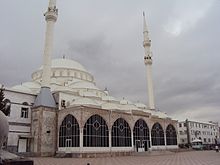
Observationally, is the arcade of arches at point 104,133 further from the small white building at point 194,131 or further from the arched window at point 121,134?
the small white building at point 194,131

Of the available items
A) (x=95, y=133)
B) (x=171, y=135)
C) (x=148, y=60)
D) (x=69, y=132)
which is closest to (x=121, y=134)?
(x=95, y=133)

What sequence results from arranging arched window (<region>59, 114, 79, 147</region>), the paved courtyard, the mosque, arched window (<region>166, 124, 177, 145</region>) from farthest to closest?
arched window (<region>166, 124, 177, 145</region>) < the mosque < arched window (<region>59, 114, 79, 147</region>) < the paved courtyard

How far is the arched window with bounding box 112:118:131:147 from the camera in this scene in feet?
91.7

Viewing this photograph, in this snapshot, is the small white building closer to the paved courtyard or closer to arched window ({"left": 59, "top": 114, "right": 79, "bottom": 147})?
arched window ({"left": 59, "top": 114, "right": 79, "bottom": 147})

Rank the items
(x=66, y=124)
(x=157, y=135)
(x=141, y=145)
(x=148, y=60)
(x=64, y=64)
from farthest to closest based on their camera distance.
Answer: (x=148, y=60), (x=64, y=64), (x=157, y=135), (x=141, y=145), (x=66, y=124)

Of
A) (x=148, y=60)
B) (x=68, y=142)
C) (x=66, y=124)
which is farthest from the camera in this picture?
(x=148, y=60)

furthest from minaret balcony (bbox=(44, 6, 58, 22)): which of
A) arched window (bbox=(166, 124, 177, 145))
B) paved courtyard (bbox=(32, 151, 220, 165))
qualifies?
arched window (bbox=(166, 124, 177, 145))

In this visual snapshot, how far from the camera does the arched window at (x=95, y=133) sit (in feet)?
81.9

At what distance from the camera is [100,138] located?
26.2m

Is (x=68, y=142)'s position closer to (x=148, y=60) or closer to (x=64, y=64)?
(x=64, y=64)

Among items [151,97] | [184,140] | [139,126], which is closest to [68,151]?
[139,126]

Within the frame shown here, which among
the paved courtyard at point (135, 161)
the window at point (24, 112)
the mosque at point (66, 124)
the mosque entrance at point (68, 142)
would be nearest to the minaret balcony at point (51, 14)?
the mosque at point (66, 124)

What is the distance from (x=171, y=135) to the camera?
3778cm

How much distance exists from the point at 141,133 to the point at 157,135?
413 centimetres
